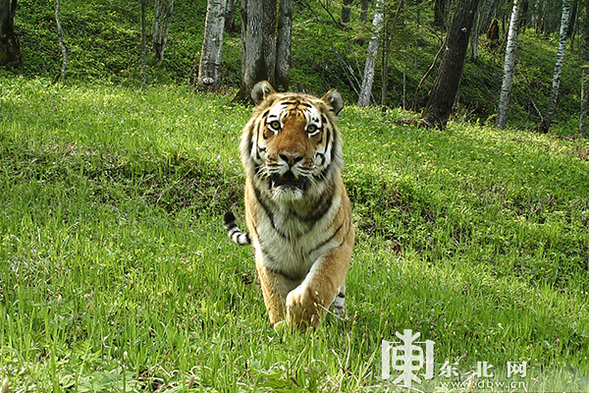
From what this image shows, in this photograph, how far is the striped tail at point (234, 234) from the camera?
14.3 feet

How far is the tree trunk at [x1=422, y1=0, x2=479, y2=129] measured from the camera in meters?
11.7

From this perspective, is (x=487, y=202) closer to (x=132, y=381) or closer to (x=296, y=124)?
(x=296, y=124)

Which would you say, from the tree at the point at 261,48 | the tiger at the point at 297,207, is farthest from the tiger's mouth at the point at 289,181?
the tree at the point at 261,48

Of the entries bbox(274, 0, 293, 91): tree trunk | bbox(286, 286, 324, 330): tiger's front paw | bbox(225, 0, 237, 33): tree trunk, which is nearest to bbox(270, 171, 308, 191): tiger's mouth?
bbox(286, 286, 324, 330): tiger's front paw

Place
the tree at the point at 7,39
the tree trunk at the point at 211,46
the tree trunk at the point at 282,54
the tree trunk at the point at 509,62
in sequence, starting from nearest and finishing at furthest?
1. the tree trunk at the point at 282,54
2. the tree trunk at the point at 211,46
3. the tree at the point at 7,39
4. the tree trunk at the point at 509,62

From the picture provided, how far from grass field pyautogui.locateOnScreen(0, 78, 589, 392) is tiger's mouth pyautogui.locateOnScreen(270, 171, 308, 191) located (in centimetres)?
97

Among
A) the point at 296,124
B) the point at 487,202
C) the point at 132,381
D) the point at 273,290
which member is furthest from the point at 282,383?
the point at 487,202

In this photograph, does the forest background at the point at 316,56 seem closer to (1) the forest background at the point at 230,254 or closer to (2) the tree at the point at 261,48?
(1) the forest background at the point at 230,254

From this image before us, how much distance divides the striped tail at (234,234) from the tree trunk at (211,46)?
8.90 m

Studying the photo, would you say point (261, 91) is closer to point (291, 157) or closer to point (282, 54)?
point (291, 157)

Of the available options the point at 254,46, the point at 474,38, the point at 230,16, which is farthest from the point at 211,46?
the point at 474,38

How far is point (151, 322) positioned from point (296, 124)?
1696 millimetres

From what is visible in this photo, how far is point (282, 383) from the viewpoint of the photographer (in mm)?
2031

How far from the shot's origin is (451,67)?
11.8 meters
